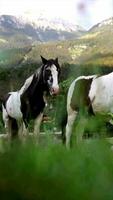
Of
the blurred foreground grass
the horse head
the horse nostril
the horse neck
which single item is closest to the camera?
the blurred foreground grass

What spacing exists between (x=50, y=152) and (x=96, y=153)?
149 mm

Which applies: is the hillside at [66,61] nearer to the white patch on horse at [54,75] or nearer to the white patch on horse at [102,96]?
the white patch on horse at [54,75]

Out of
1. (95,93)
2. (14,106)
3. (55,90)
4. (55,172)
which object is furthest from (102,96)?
(55,172)

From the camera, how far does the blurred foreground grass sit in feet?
4.12

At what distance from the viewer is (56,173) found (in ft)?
4.44

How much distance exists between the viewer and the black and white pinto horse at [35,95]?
960 cm

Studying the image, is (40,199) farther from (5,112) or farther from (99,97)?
(5,112)

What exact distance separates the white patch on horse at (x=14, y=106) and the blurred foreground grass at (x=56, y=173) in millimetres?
8371

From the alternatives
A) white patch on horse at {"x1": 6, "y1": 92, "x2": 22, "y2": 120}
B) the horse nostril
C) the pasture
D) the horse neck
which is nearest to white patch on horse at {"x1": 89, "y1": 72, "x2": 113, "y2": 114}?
the horse nostril

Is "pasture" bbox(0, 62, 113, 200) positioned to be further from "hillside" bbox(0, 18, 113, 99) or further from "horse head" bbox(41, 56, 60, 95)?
"horse head" bbox(41, 56, 60, 95)

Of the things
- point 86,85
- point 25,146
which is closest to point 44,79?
point 86,85

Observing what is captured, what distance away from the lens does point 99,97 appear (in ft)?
32.3

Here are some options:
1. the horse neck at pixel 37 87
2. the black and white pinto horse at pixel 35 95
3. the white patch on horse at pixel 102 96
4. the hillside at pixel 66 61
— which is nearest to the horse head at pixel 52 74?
the black and white pinto horse at pixel 35 95

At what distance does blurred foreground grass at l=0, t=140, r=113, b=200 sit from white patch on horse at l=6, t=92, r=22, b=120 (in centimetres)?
837
